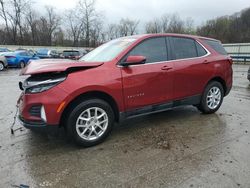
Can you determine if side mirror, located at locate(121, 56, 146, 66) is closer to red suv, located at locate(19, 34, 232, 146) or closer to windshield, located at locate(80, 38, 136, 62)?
red suv, located at locate(19, 34, 232, 146)

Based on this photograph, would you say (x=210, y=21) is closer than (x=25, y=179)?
No

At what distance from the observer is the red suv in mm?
3332

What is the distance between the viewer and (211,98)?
532cm

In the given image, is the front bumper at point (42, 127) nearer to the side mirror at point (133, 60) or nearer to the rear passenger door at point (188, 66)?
the side mirror at point (133, 60)

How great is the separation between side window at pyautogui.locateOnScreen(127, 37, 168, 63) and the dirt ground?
4.40 ft

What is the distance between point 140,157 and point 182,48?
2.53 m

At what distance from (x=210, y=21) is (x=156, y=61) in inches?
2507

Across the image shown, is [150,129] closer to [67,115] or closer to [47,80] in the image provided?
[67,115]

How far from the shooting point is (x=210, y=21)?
6106 centimetres

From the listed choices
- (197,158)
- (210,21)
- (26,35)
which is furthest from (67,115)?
(210,21)

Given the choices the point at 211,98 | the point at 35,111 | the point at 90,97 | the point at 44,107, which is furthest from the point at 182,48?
the point at 35,111

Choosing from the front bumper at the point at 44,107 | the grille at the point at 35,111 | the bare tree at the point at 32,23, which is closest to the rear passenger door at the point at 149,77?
the front bumper at the point at 44,107

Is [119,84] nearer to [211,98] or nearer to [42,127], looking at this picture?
[42,127]

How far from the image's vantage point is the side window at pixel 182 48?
15.1ft
